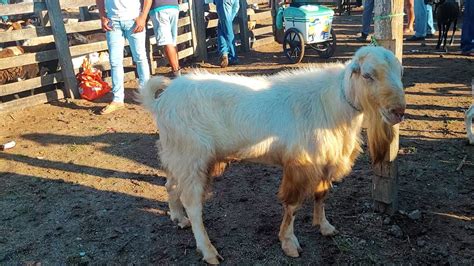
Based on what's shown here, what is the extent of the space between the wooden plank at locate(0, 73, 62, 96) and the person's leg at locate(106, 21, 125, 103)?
1.41 metres

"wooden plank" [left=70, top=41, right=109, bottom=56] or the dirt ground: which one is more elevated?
"wooden plank" [left=70, top=41, right=109, bottom=56]

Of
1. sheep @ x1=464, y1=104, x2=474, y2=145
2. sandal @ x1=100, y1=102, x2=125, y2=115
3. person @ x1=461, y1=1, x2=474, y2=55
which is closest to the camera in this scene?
sheep @ x1=464, y1=104, x2=474, y2=145

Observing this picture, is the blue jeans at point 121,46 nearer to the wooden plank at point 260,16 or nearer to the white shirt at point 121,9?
the white shirt at point 121,9

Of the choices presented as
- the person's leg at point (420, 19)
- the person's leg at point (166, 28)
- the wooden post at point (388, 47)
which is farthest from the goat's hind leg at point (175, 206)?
the person's leg at point (420, 19)

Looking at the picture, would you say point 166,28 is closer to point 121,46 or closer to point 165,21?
point 165,21

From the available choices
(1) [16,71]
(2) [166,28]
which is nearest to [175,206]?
(2) [166,28]

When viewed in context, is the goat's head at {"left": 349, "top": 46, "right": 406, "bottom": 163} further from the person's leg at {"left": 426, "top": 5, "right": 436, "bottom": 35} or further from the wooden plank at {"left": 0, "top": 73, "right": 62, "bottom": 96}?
the person's leg at {"left": 426, "top": 5, "right": 436, "bottom": 35}

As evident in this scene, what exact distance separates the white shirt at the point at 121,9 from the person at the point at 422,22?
6903mm

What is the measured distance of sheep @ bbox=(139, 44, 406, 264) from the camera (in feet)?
10.1

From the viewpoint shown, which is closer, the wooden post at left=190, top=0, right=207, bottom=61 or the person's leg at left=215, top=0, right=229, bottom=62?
the person's leg at left=215, top=0, right=229, bottom=62

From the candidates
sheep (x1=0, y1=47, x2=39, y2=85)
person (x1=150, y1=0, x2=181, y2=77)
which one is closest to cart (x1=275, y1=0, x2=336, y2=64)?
person (x1=150, y1=0, x2=181, y2=77)

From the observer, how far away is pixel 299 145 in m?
3.09

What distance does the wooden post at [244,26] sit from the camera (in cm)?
1027

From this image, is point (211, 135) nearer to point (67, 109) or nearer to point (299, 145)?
point (299, 145)
